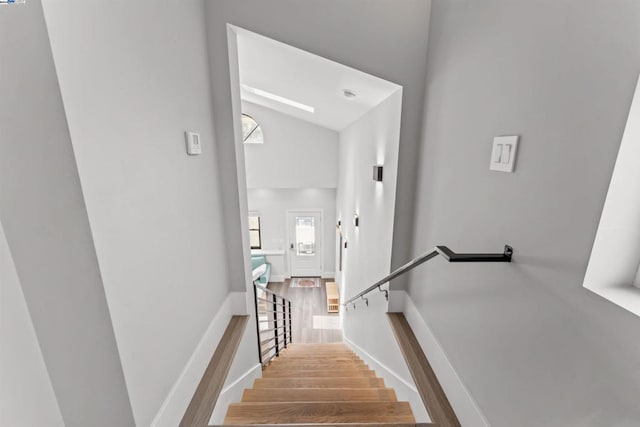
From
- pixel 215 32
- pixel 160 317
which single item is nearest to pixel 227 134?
pixel 215 32

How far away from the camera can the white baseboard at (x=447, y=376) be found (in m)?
1.36

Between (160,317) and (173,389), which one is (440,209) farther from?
(173,389)

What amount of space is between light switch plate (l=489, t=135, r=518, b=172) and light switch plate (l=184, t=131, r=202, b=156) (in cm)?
150

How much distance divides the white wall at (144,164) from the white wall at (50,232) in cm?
3

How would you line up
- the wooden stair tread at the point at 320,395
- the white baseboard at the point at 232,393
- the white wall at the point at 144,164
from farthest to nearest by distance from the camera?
the wooden stair tread at the point at 320,395 < the white baseboard at the point at 232,393 < the white wall at the point at 144,164

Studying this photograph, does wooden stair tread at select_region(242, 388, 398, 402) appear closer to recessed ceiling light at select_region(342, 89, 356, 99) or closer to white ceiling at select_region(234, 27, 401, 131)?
white ceiling at select_region(234, 27, 401, 131)

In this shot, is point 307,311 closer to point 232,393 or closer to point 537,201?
point 232,393

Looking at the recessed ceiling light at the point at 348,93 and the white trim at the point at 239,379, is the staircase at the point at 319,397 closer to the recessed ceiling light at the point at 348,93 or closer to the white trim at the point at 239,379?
the white trim at the point at 239,379

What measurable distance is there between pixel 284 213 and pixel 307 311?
270 cm

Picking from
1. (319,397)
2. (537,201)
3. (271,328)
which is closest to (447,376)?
(319,397)

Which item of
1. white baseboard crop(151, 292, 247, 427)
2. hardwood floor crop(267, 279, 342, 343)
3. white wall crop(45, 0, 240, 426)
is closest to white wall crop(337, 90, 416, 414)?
white baseboard crop(151, 292, 247, 427)

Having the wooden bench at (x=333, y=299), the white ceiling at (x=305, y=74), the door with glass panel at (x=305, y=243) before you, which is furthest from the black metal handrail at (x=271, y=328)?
the door with glass panel at (x=305, y=243)

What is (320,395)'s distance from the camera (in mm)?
2197

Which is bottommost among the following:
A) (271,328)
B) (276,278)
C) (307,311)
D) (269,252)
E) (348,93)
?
(307,311)
